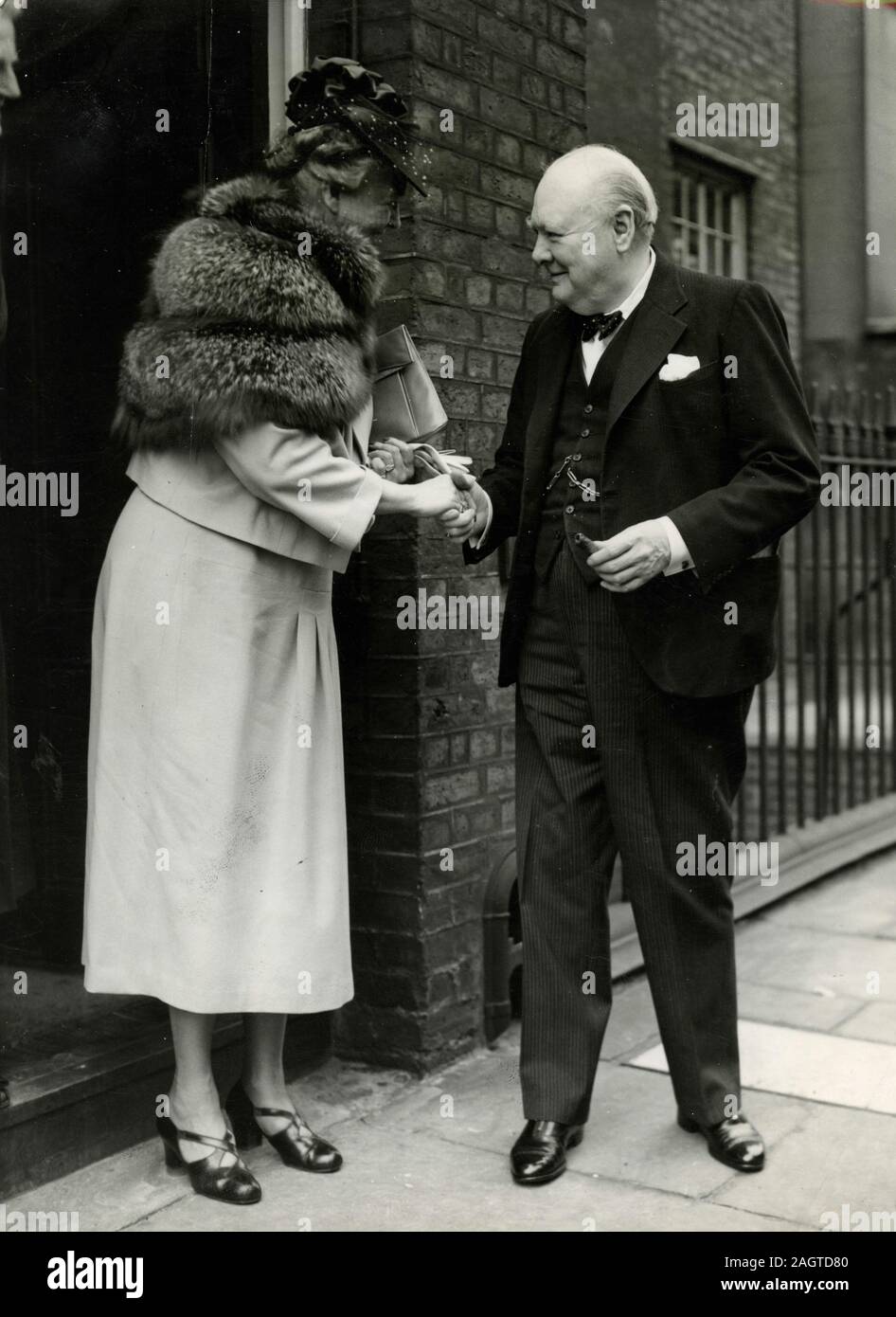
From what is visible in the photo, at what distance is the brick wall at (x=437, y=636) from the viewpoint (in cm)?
374

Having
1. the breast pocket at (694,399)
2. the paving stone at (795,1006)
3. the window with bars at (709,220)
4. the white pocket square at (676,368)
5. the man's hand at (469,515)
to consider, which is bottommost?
the paving stone at (795,1006)

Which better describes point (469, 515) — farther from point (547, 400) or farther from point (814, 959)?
point (814, 959)

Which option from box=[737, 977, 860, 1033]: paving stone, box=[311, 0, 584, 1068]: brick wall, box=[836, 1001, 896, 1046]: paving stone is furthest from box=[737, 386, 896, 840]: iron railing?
box=[311, 0, 584, 1068]: brick wall

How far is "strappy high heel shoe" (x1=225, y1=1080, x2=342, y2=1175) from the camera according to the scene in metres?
3.18

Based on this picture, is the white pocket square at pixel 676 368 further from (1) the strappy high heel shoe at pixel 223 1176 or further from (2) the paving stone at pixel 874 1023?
(2) the paving stone at pixel 874 1023

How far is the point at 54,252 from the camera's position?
317cm

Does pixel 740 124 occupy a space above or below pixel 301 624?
above

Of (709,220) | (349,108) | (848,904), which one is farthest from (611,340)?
(709,220)

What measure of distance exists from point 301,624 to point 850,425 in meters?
4.03

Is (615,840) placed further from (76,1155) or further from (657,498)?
(76,1155)

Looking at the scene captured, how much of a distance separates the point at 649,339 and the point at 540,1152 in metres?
1.84

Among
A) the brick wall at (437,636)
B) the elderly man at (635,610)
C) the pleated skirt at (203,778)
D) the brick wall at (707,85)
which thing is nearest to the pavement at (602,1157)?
the elderly man at (635,610)

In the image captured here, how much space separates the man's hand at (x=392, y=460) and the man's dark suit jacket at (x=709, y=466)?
451 mm

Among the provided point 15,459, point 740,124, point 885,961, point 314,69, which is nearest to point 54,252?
point 15,459
